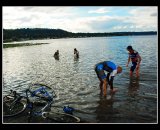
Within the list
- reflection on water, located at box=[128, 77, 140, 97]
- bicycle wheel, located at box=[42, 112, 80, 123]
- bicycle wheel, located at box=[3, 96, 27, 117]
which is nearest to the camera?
bicycle wheel, located at box=[42, 112, 80, 123]

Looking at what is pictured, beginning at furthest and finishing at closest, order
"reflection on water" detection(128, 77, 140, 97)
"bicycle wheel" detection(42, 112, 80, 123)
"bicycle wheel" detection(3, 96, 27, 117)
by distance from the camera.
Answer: "reflection on water" detection(128, 77, 140, 97) → "bicycle wheel" detection(3, 96, 27, 117) → "bicycle wheel" detection(42, 112, 80, 123)

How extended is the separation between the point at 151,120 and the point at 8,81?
11989 mm

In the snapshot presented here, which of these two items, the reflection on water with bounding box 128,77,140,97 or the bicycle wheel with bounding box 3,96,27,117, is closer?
the bicycle wheel with bounding box 3,96,27,117

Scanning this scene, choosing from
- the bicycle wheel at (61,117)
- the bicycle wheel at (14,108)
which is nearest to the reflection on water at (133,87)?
the bicycle wheel at (61,117)

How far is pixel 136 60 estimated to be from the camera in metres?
18.2

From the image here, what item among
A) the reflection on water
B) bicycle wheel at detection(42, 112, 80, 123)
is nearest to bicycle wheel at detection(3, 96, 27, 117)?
bicycle wheel at detection(42, 112, 80, 123)

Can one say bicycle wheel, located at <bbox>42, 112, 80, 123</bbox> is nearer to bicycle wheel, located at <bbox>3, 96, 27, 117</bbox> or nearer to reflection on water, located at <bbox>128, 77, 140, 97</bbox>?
bicycle wheel, located at <bbox>3, 96, 27, 117</bbox>

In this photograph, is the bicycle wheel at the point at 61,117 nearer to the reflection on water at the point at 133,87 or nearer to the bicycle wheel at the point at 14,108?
the bicycle wheel at the point at 14,108

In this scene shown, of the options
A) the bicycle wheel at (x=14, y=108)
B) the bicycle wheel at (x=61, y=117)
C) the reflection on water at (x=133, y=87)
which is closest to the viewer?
the bicycle wheel at (x=61, y=117)

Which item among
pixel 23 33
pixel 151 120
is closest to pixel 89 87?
pixel 151 120

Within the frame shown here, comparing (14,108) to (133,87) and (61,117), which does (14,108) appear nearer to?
(61,117)

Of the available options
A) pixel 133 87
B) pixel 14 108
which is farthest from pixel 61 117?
pixel 133 87

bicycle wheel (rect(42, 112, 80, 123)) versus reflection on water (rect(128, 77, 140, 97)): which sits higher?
reflection on water (rect(128, 77, 140, 97))
